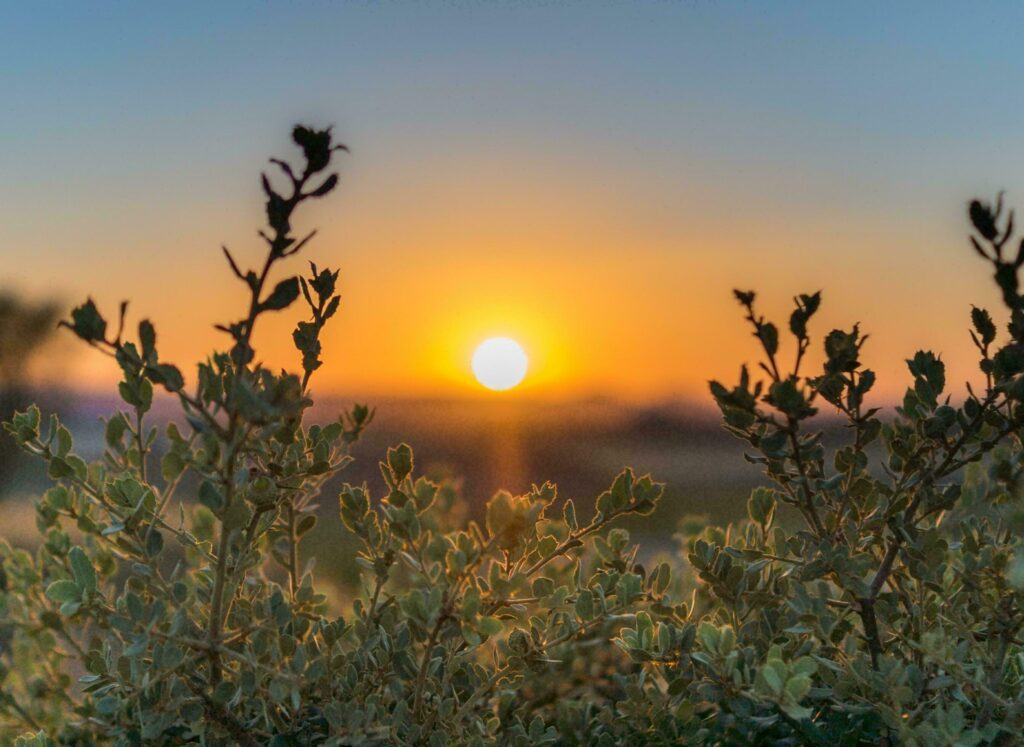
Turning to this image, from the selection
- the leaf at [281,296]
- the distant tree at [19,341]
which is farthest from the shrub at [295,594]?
the distant tree at [19,341]

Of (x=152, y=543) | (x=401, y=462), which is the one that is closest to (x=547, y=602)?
(x=401, y=462)

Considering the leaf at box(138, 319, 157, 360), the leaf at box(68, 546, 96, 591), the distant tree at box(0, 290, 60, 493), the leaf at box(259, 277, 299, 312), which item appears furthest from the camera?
the distant tree at box(0, 290, 60, 493)

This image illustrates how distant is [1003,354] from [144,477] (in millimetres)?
1314

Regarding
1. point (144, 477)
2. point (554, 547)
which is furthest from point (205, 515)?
point (554, 547)

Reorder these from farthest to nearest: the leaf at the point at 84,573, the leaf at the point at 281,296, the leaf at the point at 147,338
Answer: the leaf at the point at 84,573
the leaf at the point at 147,338
the leaf at the point at 281,296

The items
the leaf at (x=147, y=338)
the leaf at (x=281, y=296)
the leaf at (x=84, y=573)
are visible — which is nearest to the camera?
the leaf at (x=281, y=296)

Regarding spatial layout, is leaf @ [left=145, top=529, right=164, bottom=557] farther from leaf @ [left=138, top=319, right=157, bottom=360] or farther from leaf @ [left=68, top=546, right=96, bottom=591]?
leaf @ [left=138, top=319, right=157, bottom=360]

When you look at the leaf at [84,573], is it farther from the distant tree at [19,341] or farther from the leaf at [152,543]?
the distant tree at [19,341]

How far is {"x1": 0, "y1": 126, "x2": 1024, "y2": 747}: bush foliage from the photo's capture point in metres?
1.38

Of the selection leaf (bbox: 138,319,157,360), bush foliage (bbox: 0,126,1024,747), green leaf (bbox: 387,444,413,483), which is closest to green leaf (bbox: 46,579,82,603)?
bush foliage (bbox: 0,126,1024,747)

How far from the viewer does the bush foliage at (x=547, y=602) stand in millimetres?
1381

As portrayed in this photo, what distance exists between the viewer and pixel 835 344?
1507mm

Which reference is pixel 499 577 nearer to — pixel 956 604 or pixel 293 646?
pixel 293 646

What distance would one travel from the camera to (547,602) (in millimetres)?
1686
